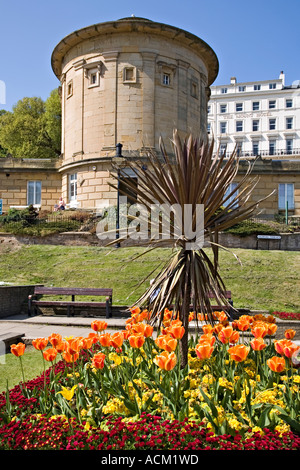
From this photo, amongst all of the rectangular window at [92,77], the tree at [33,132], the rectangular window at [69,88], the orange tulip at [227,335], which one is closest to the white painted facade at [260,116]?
the tree at [33,132]

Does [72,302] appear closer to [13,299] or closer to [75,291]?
[75,291]

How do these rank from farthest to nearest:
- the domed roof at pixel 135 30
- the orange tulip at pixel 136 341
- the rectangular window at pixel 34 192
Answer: the rectangular window at pixel 34 192, the domed roof at pixel 135 30, the orange tulip at pixel 136 341

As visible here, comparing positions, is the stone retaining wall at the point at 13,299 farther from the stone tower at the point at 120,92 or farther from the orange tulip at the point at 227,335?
the stone tower at the point at 120,92

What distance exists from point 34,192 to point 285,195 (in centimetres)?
2135

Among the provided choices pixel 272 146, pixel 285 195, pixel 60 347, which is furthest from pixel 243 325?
pixel 272 146

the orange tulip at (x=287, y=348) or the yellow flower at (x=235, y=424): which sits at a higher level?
the orange tulip at (x=287, y=348)

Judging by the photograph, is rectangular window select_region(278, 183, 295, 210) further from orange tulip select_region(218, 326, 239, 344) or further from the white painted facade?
the white painted facade

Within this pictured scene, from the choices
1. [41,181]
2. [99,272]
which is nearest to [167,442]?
[99,272]

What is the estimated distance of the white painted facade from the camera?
3046 inches

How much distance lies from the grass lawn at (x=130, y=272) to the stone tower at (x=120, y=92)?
12.3 meters

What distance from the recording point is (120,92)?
32031 mm

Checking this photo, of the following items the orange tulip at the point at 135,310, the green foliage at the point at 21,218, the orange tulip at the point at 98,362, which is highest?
the green foliage at the point at 21,218

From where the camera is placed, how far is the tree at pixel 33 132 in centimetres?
4547

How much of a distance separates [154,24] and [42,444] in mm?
32847
